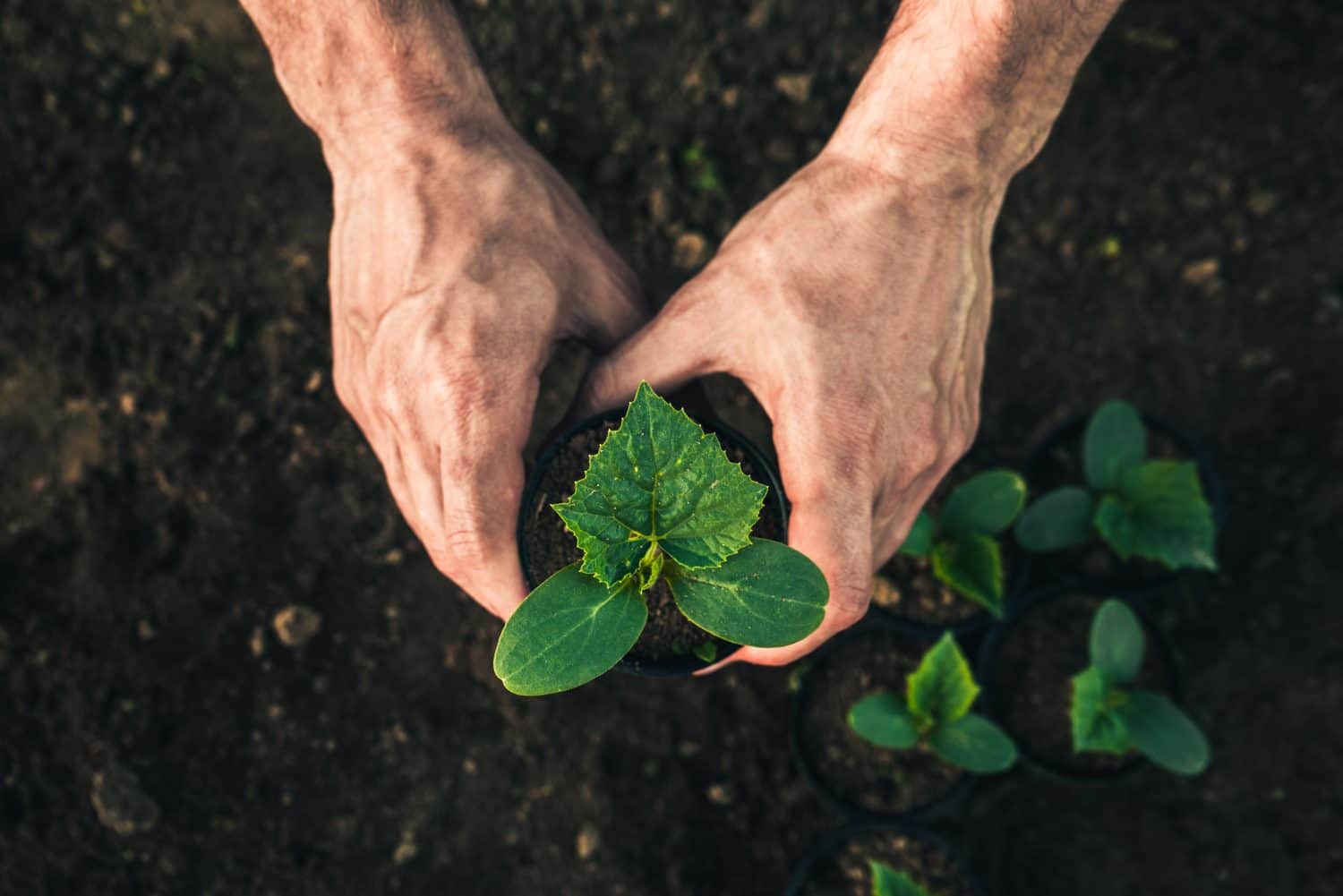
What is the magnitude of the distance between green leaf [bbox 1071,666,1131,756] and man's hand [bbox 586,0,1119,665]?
0.54 m

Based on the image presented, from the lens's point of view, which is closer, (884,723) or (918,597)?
(884,723)

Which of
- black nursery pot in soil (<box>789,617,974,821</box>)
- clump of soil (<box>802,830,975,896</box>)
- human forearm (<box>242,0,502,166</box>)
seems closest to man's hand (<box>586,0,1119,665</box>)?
human forearm (<box>242,0,502,166</box>)

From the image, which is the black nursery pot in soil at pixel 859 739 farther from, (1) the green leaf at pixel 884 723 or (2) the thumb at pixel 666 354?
(2) the thumb at pixel 666 354

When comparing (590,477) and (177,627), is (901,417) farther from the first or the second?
(177,627)

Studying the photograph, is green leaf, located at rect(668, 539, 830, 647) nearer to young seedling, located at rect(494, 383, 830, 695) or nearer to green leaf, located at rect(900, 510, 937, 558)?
young seedling, located at rect(494, 383, 830, 695)

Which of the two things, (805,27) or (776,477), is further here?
(805,27)

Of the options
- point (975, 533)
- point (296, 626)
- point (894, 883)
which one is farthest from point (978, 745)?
point (296, 626)

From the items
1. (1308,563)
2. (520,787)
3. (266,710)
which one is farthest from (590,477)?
(1308,563)

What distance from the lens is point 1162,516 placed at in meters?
1.85

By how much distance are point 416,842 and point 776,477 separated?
1441mm

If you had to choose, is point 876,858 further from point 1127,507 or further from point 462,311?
point 462,311

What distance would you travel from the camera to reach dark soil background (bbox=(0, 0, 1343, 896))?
7.20 feet

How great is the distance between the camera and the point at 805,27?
94.1 inches

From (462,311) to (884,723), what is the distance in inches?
42.9
